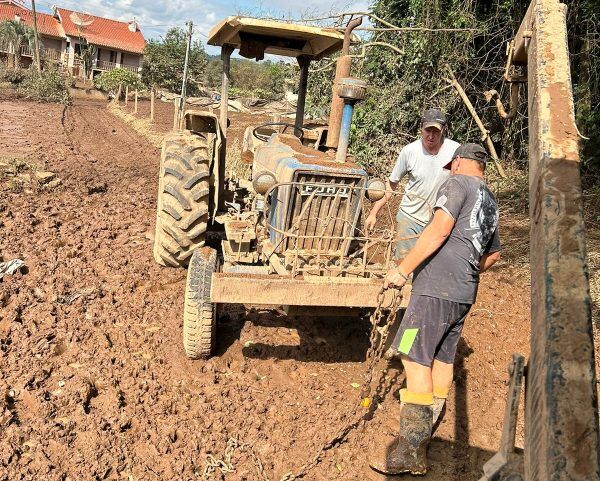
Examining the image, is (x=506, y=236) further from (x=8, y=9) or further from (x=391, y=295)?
(x=8, y=9)

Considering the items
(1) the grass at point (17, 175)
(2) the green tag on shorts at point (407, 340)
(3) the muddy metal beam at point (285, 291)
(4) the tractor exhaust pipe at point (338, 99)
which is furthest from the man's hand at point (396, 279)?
(1) the grass at point (17, 175)

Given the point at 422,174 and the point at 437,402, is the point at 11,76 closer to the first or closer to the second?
the point at 422,174

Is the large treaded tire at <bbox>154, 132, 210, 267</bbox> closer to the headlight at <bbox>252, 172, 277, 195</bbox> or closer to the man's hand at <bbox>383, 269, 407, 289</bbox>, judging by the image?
the headlight at <bbox>252, 172, 277, 195</bbox>

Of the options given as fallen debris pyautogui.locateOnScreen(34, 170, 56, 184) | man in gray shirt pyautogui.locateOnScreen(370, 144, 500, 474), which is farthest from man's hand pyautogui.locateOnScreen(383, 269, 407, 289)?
fallen debris pyautogui.locateOnScreen(34, 170, 56, 184)

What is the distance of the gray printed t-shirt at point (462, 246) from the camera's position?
3.02 meters

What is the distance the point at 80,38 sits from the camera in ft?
156

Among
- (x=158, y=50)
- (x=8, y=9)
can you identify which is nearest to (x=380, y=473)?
(x=158, y=50)

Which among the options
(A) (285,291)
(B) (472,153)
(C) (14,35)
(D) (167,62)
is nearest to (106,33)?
(C) (14,35)

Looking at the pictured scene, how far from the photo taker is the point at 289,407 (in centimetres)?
368

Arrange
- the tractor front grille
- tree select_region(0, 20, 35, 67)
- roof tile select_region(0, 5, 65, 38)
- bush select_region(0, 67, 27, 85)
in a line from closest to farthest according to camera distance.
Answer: the tractor front grille, bush select_region(0, 67, 27, 85), tree select_region(0, 20, 35, 67), roof tile select_region(0, 5, 65, 38)

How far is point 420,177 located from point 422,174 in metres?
0.03

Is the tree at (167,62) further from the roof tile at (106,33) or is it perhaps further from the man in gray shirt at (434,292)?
the man in gray shirt at (434,292)

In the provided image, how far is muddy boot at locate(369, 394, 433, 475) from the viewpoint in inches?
122

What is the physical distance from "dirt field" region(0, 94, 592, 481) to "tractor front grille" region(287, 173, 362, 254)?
928mm
